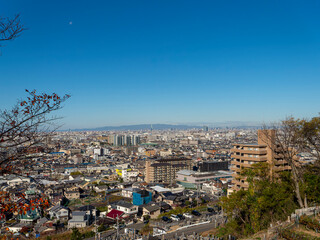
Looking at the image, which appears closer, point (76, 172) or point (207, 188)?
point (207, 188)

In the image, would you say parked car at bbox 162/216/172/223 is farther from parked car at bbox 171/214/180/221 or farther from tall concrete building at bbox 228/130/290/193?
tall concrete building at bbox 228/130/290/193

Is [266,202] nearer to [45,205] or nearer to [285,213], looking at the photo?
[285,213]

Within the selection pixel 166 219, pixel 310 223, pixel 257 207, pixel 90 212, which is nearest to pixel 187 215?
pixel 166 219

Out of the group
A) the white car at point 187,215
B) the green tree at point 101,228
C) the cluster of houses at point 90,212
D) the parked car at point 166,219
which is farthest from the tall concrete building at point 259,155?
the green tree at point 101,228

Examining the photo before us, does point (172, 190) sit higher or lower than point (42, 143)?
lower

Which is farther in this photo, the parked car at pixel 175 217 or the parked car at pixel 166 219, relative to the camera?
the parked car at pixel 175 217

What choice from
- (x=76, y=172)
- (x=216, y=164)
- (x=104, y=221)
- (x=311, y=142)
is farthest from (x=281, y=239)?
(x=76, y=172)

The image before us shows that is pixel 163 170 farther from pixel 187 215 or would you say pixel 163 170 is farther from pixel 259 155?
pixel 259 155

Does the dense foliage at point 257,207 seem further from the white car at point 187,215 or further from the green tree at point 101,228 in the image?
the green tree at point 101,228
